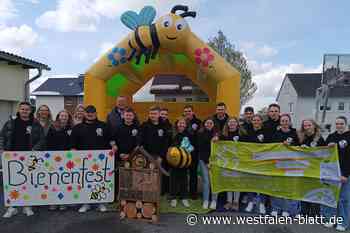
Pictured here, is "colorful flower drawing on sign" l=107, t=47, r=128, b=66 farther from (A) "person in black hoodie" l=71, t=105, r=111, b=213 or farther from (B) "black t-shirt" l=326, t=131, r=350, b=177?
(B) "black t-shirt" l=326, t=131, r=350, b=177

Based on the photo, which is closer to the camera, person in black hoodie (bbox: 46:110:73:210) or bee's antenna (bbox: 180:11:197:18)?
person in black hoodie (bbox: 46:110:73:210)

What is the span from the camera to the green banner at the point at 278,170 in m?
4.71

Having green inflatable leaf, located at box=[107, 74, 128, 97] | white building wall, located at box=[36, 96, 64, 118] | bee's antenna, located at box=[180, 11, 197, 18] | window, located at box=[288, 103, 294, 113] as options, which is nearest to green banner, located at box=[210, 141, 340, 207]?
bee's antenna, located at box=[180, 11, 197, 18]

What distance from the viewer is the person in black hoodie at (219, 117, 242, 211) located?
526 centimetres

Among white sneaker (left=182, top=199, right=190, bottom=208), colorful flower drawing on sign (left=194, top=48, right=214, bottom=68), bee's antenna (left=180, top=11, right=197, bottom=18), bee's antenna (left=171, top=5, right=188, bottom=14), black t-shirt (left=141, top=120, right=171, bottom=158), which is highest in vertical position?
bee's antenna (left=171, top=5, right=188, bottom=14)

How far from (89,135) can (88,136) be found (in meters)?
0.02

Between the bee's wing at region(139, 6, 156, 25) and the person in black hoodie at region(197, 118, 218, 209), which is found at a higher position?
the bee's wing at region(139, 6, 156, 25)

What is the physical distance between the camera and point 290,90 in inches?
1594

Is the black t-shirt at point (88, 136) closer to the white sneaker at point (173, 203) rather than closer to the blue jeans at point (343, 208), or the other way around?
the white sneaker at point (173, 203)

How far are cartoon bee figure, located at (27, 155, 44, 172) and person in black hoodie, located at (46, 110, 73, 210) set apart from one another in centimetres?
28

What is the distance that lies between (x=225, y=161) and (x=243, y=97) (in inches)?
817

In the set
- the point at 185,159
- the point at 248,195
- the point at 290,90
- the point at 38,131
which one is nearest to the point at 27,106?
the point at 38,131

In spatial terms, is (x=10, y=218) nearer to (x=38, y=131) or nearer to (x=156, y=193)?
(x=38, y=131)

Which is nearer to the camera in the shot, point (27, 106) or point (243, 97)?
point (27, 106)
